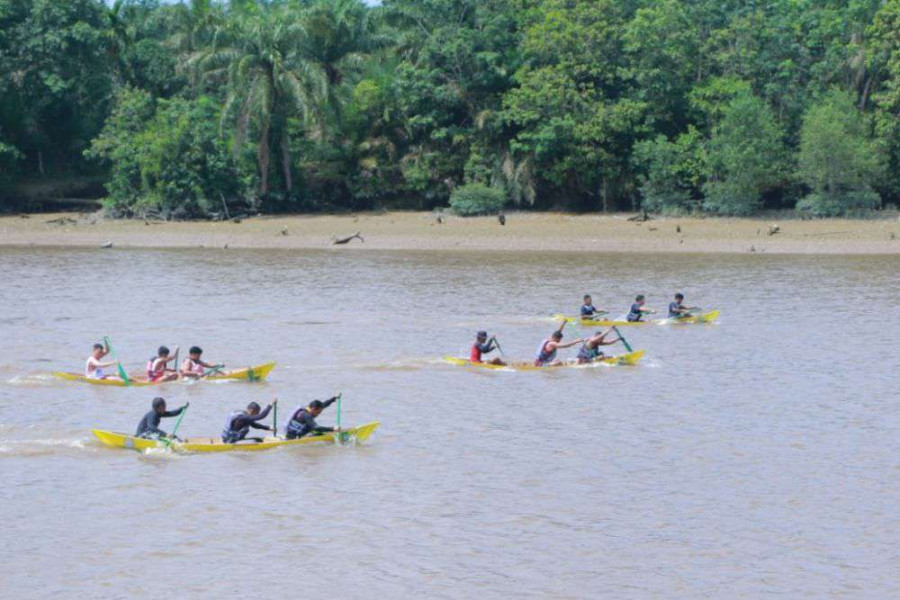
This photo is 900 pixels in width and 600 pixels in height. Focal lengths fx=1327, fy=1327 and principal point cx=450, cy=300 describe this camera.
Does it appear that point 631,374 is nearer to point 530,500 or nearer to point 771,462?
point 771,462

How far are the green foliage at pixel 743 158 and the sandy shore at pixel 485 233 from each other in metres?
0.98

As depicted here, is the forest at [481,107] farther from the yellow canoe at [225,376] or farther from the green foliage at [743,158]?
the yellow canoe at [225,376]

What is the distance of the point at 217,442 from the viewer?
67.9 feet

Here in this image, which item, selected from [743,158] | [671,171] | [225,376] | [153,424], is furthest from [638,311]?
[671,171]

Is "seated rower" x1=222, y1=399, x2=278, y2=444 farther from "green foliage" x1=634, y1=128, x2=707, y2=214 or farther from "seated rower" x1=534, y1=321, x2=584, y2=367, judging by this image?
"green foliage" x1=634, y1=128, x2=707, y2=214

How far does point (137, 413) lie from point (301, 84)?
32018 millimetres

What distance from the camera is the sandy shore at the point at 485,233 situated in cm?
4894

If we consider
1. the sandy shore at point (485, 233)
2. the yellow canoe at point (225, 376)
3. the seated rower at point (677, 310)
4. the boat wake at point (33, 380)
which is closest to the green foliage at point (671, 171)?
the sandy shore at point (485, 233)

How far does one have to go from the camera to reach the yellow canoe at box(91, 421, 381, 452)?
67.2 feet

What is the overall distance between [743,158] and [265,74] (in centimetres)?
1969

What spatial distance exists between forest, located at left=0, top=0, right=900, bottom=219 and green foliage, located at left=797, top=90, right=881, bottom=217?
9 centimetres

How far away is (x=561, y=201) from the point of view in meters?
57.8

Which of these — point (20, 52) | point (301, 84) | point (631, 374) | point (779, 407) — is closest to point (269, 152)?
point (301, 84)

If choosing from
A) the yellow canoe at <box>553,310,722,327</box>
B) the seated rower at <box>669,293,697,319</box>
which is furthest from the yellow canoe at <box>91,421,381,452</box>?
the seated rower at <box>669,293,697,319</box>
